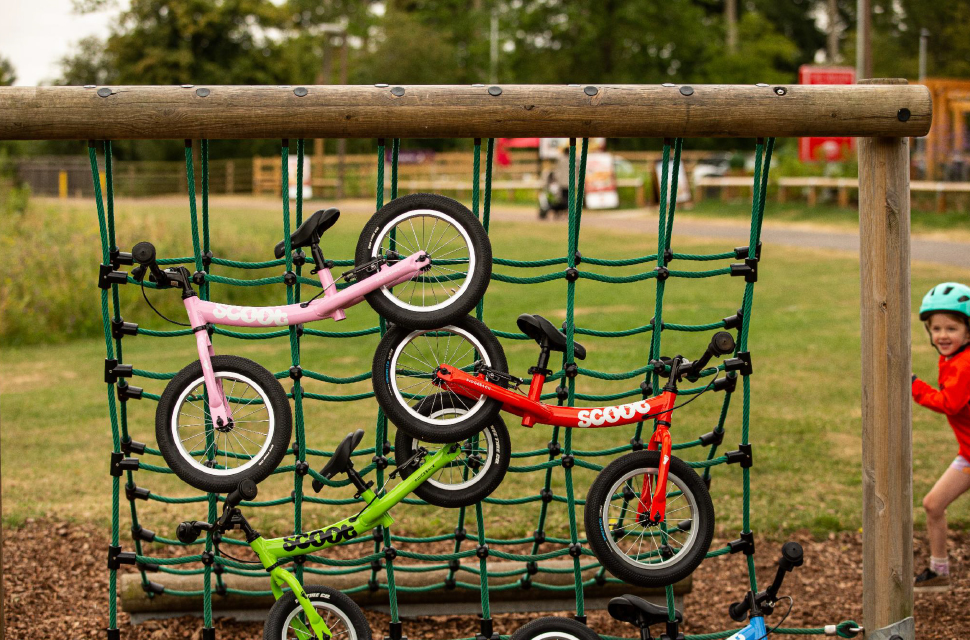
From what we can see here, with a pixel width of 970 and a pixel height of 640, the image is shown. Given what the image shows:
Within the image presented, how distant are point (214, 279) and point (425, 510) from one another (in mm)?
2589

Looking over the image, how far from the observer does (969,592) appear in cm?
450

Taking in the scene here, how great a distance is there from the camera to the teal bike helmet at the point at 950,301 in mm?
4305

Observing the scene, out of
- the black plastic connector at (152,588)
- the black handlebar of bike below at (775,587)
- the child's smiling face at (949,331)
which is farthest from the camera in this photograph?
the child's smiling face at (949,331)

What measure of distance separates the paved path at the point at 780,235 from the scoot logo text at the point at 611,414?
473 inches

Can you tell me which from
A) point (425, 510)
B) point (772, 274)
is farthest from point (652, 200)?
point (425, 510)

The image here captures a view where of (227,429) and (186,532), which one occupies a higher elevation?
(227,429)

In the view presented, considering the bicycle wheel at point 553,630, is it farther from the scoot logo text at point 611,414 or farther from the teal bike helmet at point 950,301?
the teal bike helmet at point 950,301

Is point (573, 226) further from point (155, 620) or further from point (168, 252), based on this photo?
point (168, 252)

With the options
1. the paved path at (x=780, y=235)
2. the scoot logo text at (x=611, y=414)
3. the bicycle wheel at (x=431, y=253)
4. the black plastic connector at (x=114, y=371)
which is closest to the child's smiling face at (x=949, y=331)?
the scoot logo text at (x=611, y=414)

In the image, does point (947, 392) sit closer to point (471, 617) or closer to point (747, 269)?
point (747, 269)

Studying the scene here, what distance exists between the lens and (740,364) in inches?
133

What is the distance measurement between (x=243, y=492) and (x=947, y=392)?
9.92 feet

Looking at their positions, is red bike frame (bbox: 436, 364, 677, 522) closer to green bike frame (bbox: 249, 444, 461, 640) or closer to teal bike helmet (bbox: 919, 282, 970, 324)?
green bike frame (bbox: 249, 444, 461, 640)

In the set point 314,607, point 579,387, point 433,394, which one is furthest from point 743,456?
point 579,387
